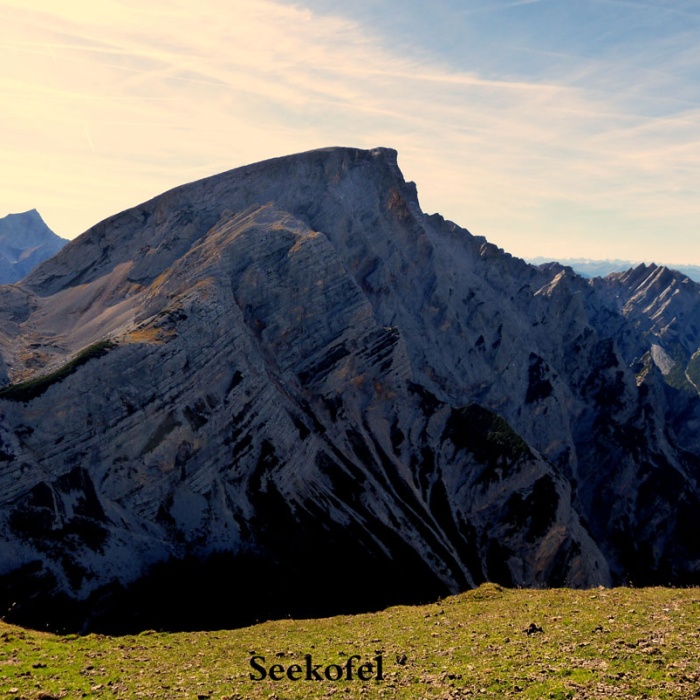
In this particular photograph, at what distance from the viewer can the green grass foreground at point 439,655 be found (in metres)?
24.4

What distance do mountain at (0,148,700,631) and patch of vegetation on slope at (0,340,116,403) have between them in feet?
1.28

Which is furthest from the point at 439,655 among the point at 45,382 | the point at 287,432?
the point at 287,432

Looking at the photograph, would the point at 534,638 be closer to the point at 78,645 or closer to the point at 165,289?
the point at 78,645

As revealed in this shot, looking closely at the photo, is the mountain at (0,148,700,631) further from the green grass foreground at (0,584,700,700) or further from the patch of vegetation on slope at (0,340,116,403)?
the green grass foreground at (0,584,700,700)

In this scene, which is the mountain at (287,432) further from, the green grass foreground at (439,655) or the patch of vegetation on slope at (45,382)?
the green grass foreground at (439,655)

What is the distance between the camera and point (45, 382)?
257ft

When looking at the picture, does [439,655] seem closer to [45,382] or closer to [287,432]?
[45,382]

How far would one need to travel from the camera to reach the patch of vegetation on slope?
2997 inches

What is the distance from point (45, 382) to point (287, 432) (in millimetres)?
38165

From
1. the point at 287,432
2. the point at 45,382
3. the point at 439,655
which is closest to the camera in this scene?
the point at 439,655

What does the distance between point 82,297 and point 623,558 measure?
153 meters

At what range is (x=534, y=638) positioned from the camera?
30.3 m

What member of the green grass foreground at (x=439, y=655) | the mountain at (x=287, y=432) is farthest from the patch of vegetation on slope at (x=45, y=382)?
the green grass foreground at (x=439, y=655)

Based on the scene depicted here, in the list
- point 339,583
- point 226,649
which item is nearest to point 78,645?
point 226,649
